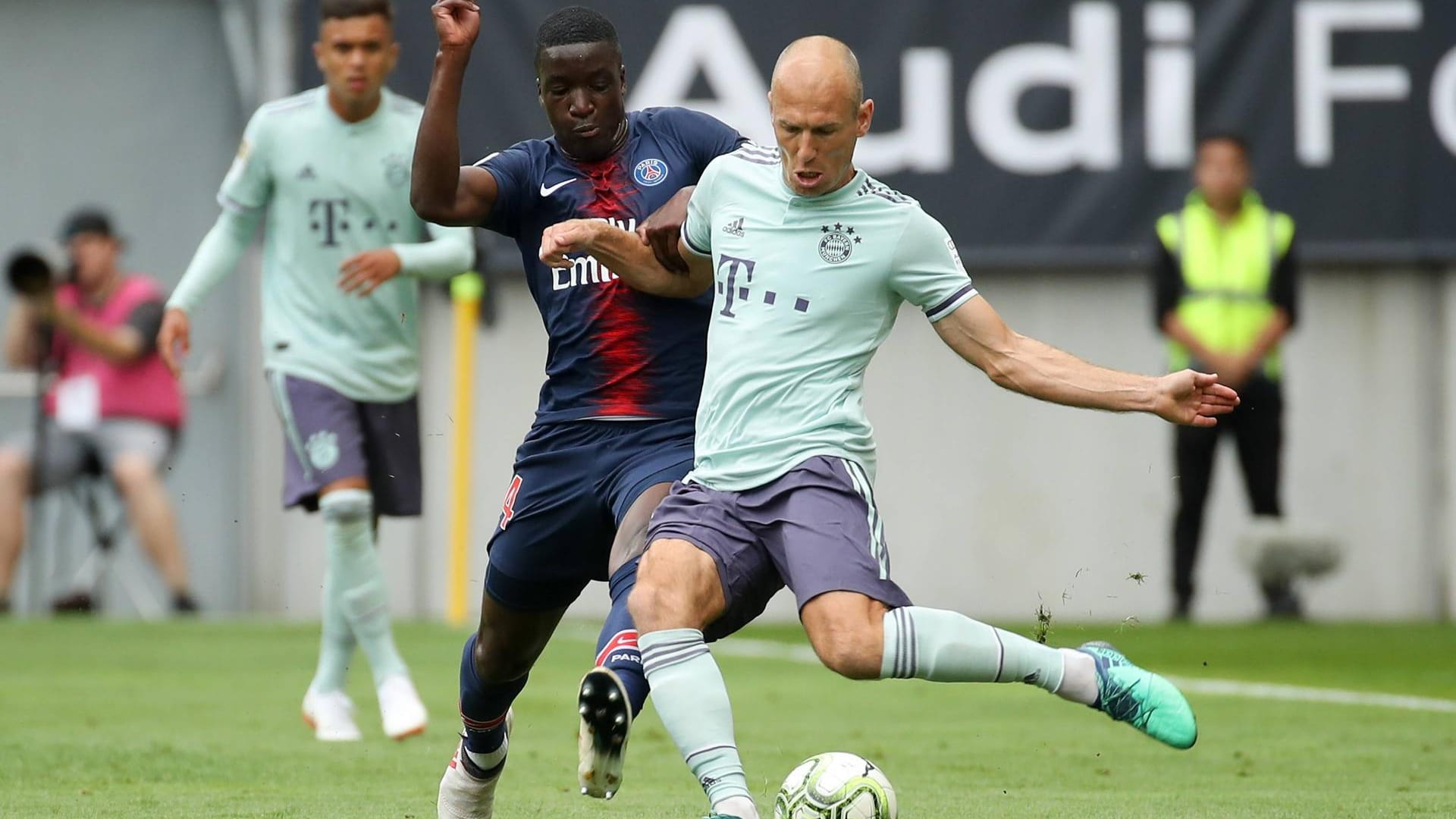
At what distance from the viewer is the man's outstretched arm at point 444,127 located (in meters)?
5.28

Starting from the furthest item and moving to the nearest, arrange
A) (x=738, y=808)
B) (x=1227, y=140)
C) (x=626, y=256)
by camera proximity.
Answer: (x=1227, y=140) → (x=626, y=256) → (x=738, y=808)

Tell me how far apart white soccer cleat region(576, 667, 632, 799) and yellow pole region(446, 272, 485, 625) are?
878 cm

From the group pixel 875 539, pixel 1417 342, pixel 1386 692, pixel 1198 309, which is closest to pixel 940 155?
pixel 1198 309

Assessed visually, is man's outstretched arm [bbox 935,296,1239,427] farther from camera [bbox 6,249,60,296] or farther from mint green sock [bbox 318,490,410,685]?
camera [bbox 6,249,60,296]

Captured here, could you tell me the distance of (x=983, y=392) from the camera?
14352 millimetres

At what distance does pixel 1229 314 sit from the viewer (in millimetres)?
12672

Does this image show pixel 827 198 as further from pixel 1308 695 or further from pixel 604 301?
pixel 1308 695

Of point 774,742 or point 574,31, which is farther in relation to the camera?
point 774,742

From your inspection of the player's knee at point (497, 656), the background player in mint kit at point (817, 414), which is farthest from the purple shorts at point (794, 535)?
the player's knee at point (497, 656)

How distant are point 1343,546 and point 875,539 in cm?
930

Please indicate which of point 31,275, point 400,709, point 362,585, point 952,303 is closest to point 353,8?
point 362,585

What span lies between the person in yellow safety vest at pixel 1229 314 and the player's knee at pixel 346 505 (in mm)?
5852

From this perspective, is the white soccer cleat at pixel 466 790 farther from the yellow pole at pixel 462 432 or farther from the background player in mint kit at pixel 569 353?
the yellow pole at pixel 462 432

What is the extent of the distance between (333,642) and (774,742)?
1.65 meters
